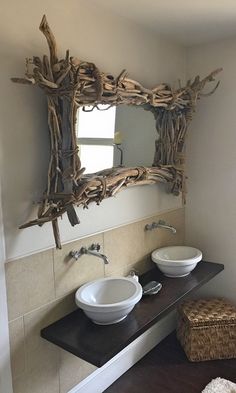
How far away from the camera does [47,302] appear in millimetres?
1747

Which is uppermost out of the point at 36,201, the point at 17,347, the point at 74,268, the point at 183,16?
the point at 183,16

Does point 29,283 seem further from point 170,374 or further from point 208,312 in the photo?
point 208,312

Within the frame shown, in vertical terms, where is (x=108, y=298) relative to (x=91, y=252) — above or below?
below

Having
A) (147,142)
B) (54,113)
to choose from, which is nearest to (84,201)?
(54,113)

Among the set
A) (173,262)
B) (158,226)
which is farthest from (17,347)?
(158,226)

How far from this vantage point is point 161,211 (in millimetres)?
2600

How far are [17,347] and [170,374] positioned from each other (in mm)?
1207

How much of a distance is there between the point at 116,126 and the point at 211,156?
99 cm

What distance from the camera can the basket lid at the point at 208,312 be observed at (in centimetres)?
238

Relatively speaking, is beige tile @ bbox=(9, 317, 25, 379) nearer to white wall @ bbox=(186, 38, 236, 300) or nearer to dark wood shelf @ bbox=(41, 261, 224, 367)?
dark wood shelf @ bbox=(41, 261, 224, 367)

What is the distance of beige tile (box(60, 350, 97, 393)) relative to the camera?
1884mm

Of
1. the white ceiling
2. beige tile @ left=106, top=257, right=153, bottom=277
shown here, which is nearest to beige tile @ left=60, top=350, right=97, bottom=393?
beige tile @ left=106, top=257, right=153, bottom=277

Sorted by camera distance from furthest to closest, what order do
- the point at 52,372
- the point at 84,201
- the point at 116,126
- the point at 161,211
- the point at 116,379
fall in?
A: the point at 161,211 < the point at 116,379 < the point at 116,126 < the point at 52,372 < the point at 84,201

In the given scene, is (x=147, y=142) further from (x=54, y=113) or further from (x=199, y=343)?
(x=199, y=343)
